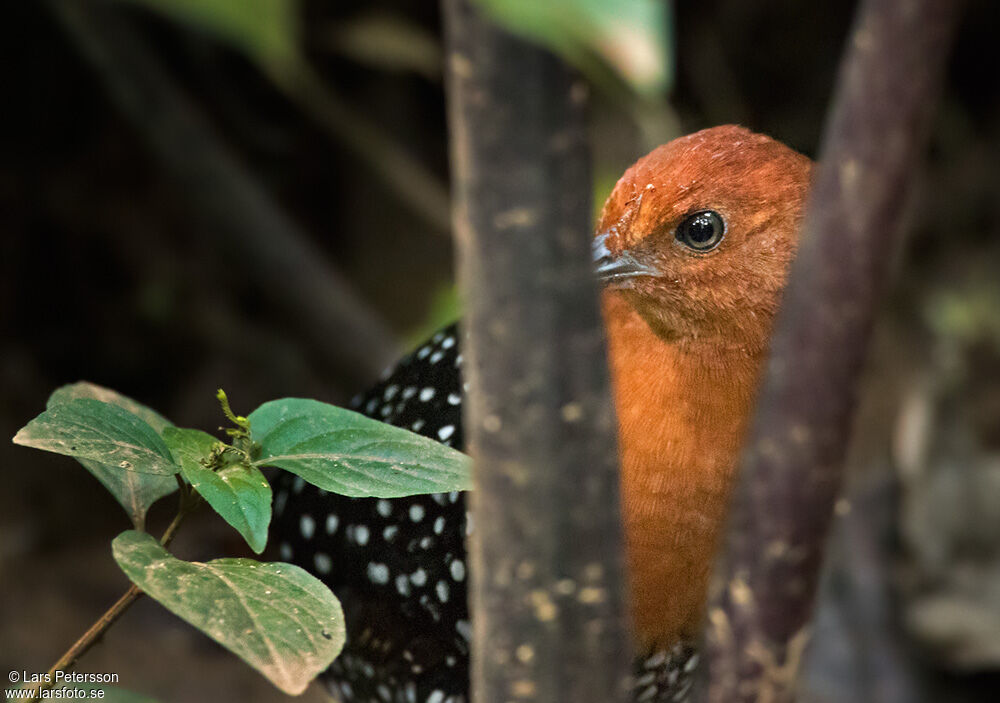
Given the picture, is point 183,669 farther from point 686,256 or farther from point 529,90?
point 529,90

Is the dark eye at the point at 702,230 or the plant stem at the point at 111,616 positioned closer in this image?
the plant stem at the point at 111,616

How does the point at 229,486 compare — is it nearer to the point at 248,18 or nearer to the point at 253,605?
the point at 253,605

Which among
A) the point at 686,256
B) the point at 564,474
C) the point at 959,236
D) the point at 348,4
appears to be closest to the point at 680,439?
the point at 686,256

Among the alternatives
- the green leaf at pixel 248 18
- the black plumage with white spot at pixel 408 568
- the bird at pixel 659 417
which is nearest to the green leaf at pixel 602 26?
the bird at pixel 659 417

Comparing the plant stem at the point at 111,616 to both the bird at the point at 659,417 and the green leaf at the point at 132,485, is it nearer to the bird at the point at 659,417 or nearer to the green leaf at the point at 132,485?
the green leaf at the point at 132,485

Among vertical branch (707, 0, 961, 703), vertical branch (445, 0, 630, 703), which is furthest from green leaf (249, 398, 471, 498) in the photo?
vertical branch (707, 0, 961, 703)

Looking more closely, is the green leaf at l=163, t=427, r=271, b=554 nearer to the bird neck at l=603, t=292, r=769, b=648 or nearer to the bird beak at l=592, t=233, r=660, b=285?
the bird neck at l=603, t=292, r=769, b=648

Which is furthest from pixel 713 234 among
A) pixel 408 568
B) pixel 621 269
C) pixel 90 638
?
pixel 90 638
